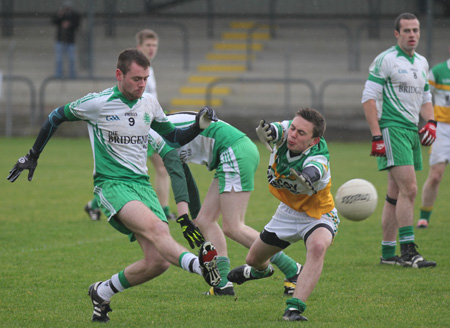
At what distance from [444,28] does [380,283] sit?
19890mm

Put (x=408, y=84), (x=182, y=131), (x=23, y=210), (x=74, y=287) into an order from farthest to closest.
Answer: (x=23, y=210) → (x=408, y=84) → (x=74, y=287) → (x=182, y=131)

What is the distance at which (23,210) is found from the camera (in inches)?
444

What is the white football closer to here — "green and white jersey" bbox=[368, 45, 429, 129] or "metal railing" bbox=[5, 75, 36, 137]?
"green and white jersey" bbox=[368, 45, 429, 129]

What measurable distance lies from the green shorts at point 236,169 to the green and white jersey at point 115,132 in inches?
41.6

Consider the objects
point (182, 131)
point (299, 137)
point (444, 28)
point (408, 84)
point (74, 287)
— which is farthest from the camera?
point (444, 28)

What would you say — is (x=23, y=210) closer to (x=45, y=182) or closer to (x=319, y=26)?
(x=45, y=182)

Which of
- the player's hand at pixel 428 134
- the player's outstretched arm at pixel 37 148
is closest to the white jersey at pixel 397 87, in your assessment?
the player's hand at pixel 428 134

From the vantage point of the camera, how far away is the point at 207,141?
674cm

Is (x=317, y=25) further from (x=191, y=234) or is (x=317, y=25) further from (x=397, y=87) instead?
(x=191, y=234)

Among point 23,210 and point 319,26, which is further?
point 319,26

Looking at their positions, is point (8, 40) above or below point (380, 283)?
above

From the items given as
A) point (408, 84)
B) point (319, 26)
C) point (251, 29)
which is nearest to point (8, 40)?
point (251, 29)

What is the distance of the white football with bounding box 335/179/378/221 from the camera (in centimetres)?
744

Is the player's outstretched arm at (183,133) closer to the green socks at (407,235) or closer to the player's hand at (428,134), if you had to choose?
the green socks at (407,235)
